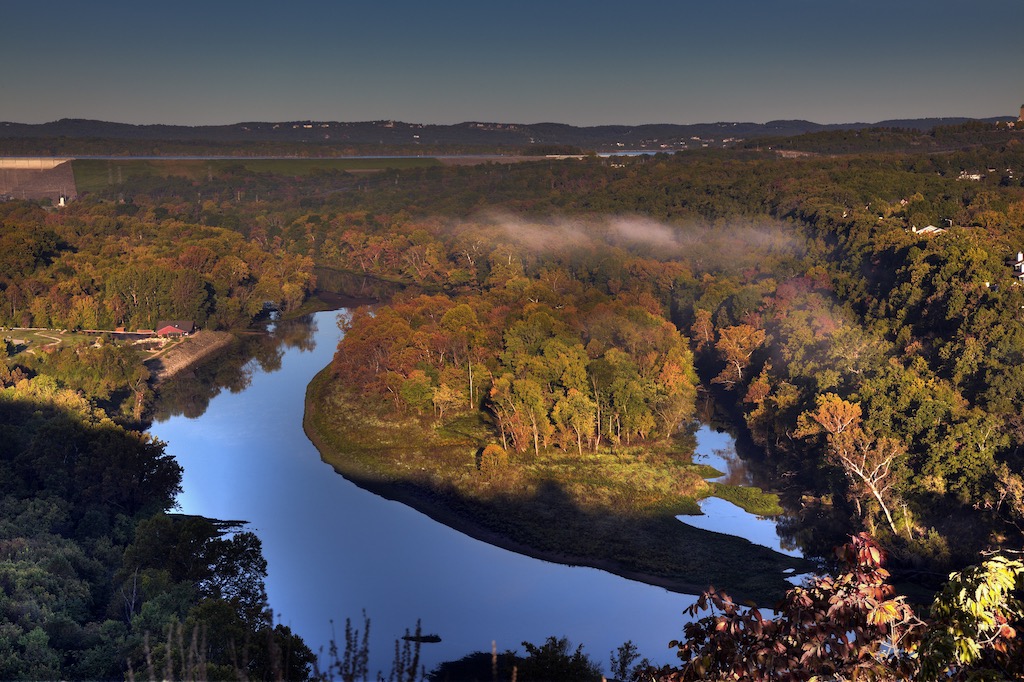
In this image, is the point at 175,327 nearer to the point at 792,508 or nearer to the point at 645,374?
the point at 645,374

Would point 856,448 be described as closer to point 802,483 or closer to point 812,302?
point 802,483

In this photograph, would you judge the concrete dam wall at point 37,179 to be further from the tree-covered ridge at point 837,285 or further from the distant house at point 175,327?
the distant house at point 175,327

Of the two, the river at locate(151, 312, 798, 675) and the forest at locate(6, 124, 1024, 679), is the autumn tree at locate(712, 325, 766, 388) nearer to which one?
the forest at locate(6, 124, 1024, 679)

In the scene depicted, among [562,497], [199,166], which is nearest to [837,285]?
[562,497]

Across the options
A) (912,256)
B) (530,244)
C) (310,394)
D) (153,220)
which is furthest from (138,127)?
(912,256)

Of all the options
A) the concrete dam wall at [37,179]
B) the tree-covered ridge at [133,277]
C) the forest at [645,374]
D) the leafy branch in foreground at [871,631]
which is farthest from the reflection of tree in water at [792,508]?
the concrete dam wall at [37,179]
